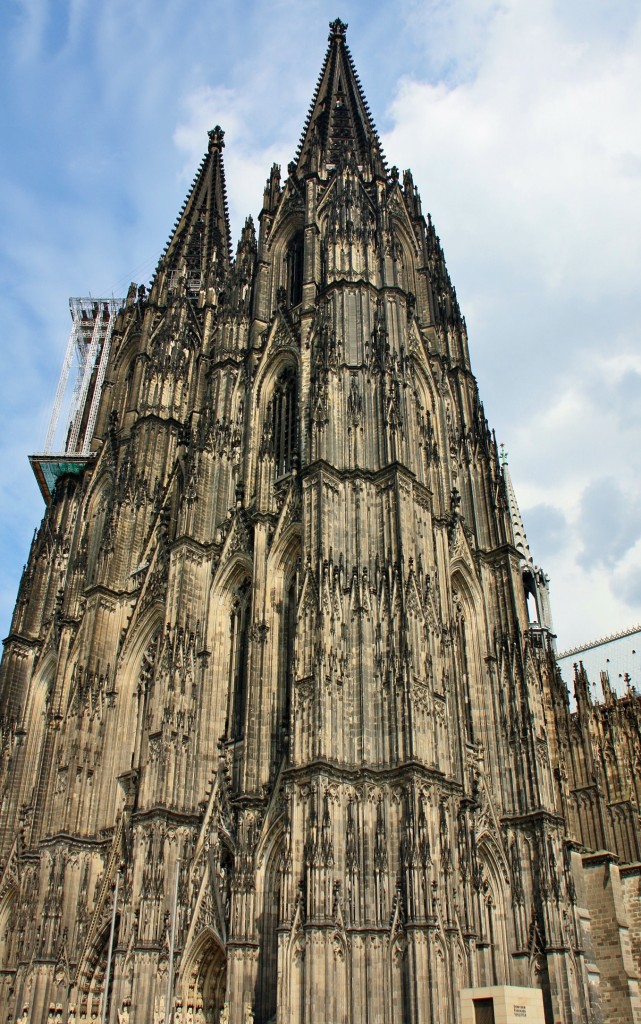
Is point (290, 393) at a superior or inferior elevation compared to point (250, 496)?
superior

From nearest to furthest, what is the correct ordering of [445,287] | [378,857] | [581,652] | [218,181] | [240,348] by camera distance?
[378,857], [240,348], [445,287], [581,652], [218,181]

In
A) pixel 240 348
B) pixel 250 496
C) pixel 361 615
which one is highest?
pixel 240 348

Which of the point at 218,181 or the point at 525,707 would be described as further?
the point at 218,181

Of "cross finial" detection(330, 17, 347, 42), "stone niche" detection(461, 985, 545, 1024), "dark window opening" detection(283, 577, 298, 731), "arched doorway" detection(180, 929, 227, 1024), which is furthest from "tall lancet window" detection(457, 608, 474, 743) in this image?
"cross finial" detection(330, 17, 347, 42)

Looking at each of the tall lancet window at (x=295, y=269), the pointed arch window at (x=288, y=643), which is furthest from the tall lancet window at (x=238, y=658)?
the tall lancet window at (x=295, y=269)

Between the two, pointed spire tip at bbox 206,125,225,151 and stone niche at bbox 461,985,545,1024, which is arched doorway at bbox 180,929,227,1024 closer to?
stone niche at bbox 461,985,545,1024

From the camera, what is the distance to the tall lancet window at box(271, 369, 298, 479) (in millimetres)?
33156

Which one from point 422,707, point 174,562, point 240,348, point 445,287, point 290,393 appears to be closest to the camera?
point 422,707

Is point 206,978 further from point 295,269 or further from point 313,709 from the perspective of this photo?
point 295,269

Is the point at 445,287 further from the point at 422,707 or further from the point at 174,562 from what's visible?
the point at 422,707

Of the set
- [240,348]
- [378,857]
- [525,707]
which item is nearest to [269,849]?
[378,857]

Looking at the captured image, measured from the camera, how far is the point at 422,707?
80.0 ft

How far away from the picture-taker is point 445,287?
41781 mm

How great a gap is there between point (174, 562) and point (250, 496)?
3.69 m
